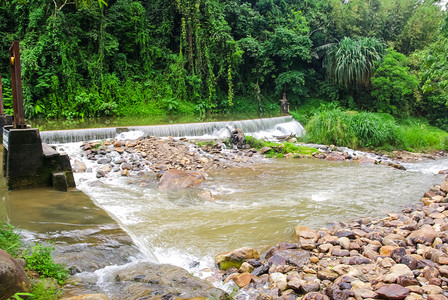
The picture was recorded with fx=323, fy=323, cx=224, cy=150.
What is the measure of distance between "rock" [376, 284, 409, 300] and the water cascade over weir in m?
9.51

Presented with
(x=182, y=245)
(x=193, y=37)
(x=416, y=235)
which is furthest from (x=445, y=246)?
(x=193, y=37)

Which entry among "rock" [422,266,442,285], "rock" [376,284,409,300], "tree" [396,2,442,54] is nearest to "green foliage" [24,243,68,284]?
"rock" [376,284,409,300]

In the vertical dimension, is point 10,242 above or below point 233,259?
above

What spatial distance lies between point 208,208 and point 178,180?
163cm

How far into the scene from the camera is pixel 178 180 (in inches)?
284

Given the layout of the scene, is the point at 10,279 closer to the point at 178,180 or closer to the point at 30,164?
the point at 30,164

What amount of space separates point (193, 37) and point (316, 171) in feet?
39.9

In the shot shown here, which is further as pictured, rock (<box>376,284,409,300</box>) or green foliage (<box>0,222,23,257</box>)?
green foliage (<box>0,222,23,257</box>)

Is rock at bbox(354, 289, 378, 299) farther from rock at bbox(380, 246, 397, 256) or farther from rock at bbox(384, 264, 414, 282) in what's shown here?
rock at bbox(380, 246, 397, 256)

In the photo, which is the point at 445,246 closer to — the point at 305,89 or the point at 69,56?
the point at 69,56

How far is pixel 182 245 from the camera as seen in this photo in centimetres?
427

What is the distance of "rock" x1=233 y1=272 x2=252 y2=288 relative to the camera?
3.31m

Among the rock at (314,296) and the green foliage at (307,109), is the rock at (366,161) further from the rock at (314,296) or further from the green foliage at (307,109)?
the rock at (314,296)

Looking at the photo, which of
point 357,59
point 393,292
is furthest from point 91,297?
point 357,59
